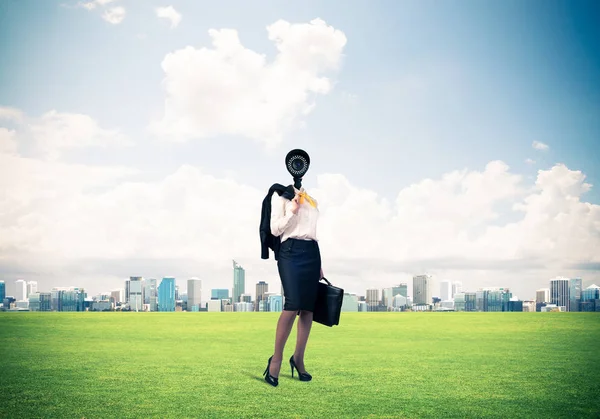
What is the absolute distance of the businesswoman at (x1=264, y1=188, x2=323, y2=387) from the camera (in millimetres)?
7055

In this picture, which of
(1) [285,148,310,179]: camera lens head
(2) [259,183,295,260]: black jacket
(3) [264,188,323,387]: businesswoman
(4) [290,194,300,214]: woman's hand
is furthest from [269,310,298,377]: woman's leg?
(1) [285,148,310,179]: camera lens head

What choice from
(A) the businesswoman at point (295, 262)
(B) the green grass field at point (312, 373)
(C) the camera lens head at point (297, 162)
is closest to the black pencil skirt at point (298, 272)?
(A) the businesswoman at point (295, 262)

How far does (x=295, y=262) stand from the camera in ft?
23.2

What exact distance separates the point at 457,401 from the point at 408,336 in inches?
319

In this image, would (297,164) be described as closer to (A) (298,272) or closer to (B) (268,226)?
(B) (268,226)

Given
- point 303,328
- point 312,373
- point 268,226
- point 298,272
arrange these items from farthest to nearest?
point 312,373, point 303,328, point 268,226, point 298,272

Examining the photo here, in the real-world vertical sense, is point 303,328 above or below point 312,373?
above

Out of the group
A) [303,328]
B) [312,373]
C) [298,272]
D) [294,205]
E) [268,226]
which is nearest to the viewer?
[294,205]

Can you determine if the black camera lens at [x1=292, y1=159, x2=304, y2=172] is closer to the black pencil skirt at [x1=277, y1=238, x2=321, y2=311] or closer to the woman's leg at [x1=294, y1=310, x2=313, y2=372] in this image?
the black pencil skirt at [x1=277, y1=238, x2=321, y2=311]

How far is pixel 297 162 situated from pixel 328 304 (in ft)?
5.97

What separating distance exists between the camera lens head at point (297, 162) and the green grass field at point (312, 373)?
8.60 feet

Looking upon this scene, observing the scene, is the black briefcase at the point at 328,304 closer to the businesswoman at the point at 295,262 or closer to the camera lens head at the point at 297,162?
the businesswoman at the point at 295,262

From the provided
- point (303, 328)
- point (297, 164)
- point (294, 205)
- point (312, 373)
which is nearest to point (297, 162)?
point (297, 164)

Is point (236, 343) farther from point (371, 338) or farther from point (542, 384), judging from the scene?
point (542, 384)
